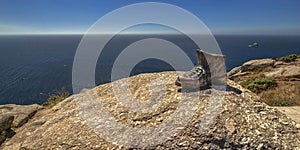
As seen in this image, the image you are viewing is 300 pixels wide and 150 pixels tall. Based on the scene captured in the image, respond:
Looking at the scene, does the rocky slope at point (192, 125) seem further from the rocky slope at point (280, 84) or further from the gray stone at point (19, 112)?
the rocky slope at point (280, 84)

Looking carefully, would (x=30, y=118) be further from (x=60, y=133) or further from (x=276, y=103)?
(x=276, y=103)

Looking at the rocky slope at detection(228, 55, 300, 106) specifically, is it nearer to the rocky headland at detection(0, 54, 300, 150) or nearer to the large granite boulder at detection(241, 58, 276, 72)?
the large granite boulder at detection(241, 58, 276, 72)

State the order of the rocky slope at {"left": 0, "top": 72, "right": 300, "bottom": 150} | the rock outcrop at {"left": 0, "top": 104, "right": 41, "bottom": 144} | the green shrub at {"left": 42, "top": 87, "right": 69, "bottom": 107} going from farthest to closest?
the green shrub at {"left": 42, "top": 87, "right": 69, "bottom": 107} < the rock outcrop at {"left": 0, "top": 104, "right": 41, "bottom": 144} < the rocky slope at {"left": 0, "top": 72, "right": 300, "bottom": 150}

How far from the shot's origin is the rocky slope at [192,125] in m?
5.55

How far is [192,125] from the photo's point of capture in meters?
5.76

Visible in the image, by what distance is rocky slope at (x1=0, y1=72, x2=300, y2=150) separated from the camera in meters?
5.55

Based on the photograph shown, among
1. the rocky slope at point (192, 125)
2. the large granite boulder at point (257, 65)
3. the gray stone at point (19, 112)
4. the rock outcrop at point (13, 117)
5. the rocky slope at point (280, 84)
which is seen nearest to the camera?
the rocky slope at point (192, 125)

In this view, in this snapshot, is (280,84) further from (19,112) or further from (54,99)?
(19,112)

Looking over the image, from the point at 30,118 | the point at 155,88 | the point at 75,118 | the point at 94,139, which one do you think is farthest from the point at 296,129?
the point at 30,118

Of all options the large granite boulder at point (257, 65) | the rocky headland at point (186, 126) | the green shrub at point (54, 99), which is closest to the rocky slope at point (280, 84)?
the large granite boulder at point (257, 65)

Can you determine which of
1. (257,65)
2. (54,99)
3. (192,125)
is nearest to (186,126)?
(192,125)

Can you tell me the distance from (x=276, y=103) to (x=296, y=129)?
620 centimetres

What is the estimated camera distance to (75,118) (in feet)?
23.6

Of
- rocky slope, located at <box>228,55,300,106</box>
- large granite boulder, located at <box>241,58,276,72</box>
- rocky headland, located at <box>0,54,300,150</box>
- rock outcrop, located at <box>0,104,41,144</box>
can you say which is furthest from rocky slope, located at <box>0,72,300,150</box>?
large granite boulder, located at <box>241,58,276,72</box>
